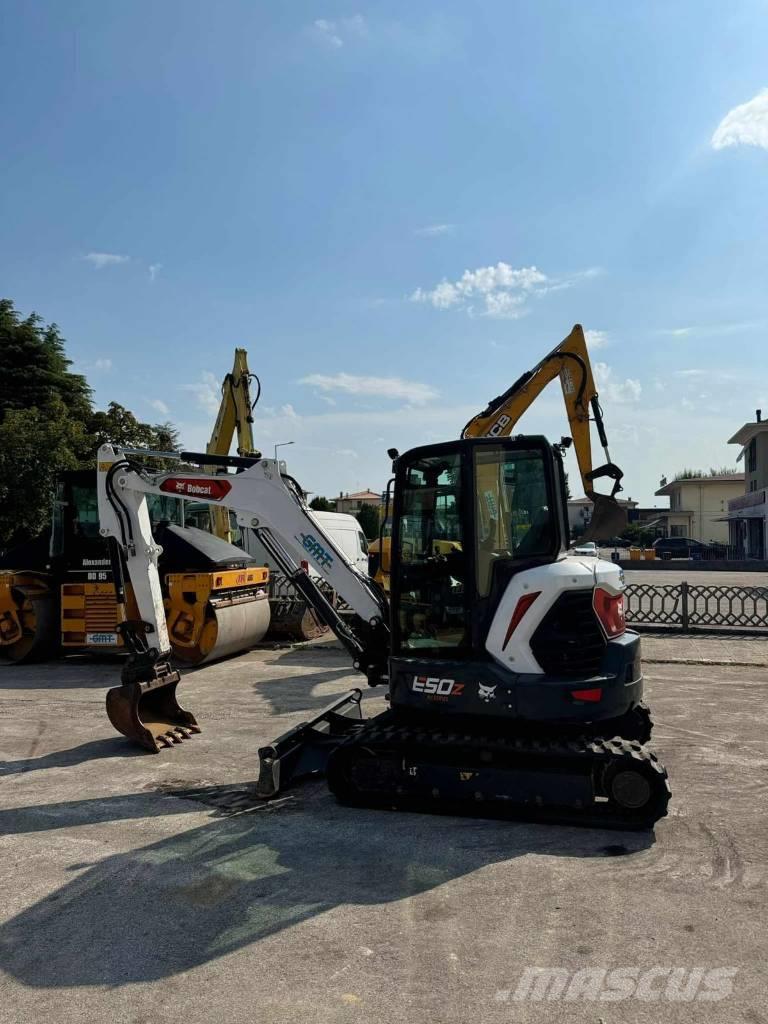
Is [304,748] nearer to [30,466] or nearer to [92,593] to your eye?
[92,593]

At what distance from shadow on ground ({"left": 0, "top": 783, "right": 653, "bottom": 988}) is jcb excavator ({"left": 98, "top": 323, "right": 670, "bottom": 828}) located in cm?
26

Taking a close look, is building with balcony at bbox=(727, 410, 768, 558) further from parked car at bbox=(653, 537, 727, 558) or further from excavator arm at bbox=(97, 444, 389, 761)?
excavator arm at bbox=(97, 444, 389, 761)

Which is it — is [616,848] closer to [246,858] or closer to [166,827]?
[246,858]

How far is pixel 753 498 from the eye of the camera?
47750 mm

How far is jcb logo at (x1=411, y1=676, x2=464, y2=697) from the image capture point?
5.96 m

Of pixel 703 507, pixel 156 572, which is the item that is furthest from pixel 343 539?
pixel 703 507

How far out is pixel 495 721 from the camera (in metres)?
6.03

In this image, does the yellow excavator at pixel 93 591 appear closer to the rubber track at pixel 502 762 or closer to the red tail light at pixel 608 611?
the rubber track at pixel 502 762

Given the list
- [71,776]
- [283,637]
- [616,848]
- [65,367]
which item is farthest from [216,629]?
[65,367]

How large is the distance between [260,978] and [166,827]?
227cm

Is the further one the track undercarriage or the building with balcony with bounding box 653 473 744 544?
the building with balcony with bounding box 653 473 744 544
